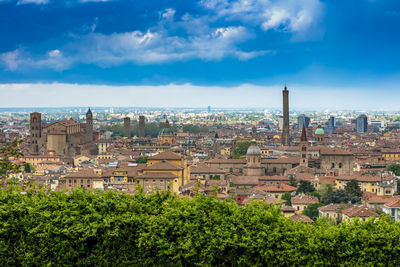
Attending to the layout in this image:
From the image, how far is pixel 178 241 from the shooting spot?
37.7 ft

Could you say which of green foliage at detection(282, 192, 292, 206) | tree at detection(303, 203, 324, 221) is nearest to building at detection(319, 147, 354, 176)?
green foliage at detection(282, 192, 292, 206)

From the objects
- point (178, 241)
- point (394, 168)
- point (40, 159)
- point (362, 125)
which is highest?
point (178, 241)

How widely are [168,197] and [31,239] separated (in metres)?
3.07

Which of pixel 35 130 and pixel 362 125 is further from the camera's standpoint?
pixel 362 125

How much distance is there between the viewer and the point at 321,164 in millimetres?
58594

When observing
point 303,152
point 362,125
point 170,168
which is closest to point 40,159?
point 303,152

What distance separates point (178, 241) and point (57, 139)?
219ft

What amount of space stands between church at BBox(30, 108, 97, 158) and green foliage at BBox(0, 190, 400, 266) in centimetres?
6168

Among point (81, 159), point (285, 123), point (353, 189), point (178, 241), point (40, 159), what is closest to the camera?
point (178, 241)

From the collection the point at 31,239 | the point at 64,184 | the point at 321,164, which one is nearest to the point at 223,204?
the point at 31,239

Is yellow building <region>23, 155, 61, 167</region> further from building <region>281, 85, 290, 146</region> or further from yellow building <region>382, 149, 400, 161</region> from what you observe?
yellow building <region>382, 149, 400, 161</region>

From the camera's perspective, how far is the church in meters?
75.6

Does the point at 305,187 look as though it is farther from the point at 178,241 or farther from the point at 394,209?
the point at 178,241

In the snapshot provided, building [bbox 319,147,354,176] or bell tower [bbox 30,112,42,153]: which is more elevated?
bell tower [bbox 30,112,42,153]
